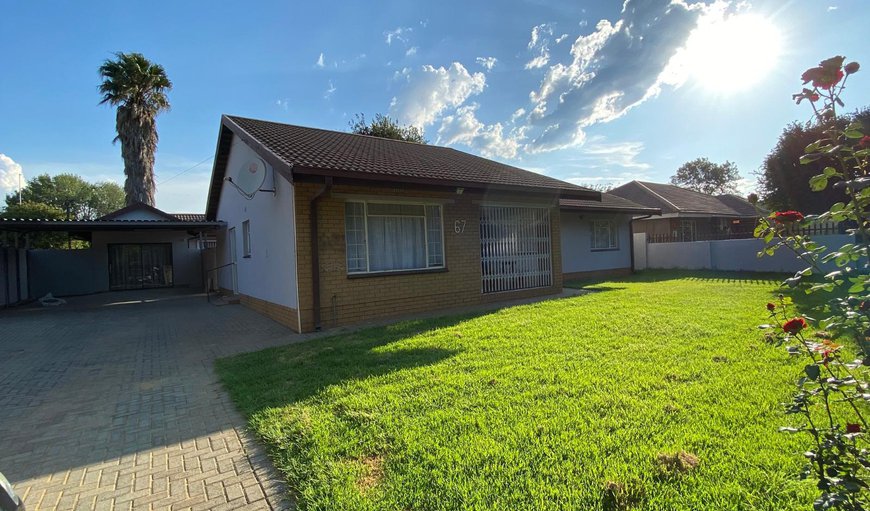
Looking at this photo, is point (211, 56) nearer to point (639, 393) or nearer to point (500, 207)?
point (500, 207)

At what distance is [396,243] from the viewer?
9844 millimetres

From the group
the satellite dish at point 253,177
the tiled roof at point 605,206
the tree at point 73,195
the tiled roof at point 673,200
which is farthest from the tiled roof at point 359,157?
the tree at point 73,195

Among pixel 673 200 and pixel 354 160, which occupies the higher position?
pixel 673 200

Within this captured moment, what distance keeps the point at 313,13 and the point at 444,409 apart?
1060 cm

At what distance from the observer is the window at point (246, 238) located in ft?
40.9

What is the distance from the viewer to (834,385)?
1.64m

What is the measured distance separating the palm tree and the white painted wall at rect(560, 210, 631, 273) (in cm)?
2313

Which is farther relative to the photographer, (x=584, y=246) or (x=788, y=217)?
(x=584, y=246)

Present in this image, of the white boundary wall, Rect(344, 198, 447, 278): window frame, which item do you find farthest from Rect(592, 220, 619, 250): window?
Rect(344, 198, 447, 278): window frame

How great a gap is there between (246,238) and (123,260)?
42.1ft

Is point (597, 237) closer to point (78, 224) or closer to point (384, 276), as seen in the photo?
point (384, 276)

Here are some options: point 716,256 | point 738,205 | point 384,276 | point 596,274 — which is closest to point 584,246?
point 596,274

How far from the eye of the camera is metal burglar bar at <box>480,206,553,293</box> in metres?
11.5

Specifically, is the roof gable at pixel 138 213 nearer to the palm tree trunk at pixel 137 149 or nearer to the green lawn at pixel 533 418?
the palm tree trunk at pixel 137 149
